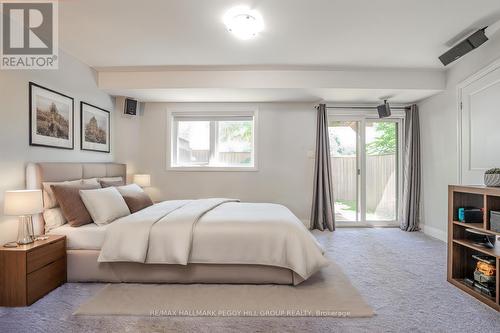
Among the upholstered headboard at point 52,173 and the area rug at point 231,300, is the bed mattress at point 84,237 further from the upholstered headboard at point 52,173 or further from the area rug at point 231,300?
the area rug at point 231,300

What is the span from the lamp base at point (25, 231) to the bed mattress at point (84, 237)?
0.28 m

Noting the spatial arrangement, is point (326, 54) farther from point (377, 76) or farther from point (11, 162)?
point (11, 162)

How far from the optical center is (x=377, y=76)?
379 cm

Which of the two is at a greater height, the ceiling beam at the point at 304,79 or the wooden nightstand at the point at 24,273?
the ceiling beam at the point at 304,79

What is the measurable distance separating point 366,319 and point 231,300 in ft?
3.38

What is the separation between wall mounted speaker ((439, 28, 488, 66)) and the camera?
2645 millimetres

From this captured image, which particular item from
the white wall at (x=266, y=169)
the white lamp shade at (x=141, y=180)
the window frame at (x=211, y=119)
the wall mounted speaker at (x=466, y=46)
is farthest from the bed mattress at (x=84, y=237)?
the wall mounted speaker at (x=466, y=46)

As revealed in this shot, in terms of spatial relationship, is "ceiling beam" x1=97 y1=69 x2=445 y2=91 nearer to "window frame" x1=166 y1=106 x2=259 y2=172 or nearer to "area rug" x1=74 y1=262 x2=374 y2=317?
"window frame" x1=166 y1=106 x2=259 y2=172

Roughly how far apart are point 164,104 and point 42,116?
2.16 metres

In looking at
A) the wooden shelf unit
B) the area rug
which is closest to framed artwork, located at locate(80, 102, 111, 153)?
the area rug

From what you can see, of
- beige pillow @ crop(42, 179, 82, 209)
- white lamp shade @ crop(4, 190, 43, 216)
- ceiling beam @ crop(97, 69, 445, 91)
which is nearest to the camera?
white lamp shade @ crop(4, 190, 43, 216)

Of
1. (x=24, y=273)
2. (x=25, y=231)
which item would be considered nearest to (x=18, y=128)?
(x=25, y=231)

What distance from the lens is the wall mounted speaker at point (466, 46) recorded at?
2.64 meters

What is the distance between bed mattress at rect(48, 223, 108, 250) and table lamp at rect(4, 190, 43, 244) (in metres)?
0.28
